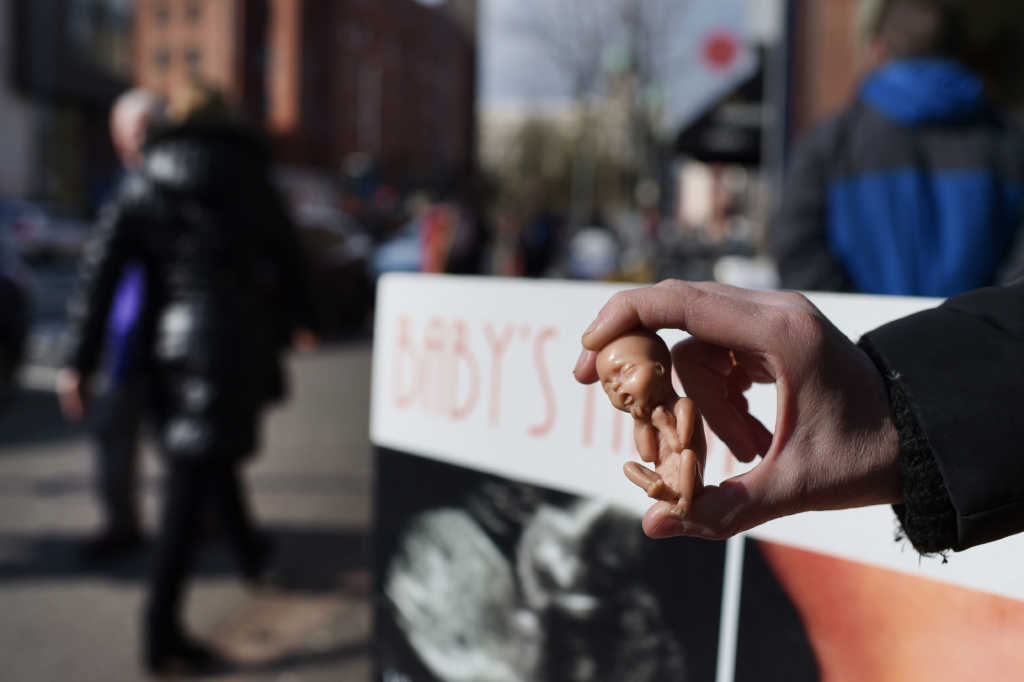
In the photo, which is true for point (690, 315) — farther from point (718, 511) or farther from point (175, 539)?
point (175, 539)

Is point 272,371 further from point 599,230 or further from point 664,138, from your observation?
point 664,138

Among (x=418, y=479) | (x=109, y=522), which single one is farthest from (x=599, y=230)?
(x=418, y=479)

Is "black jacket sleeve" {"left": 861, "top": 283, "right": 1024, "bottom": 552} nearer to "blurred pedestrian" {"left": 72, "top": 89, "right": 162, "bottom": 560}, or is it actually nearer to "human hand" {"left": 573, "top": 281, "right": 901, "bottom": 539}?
"human hand" {"left": 573, "top": 281, "right": 901, "bottom": 539}

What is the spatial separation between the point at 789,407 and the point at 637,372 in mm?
125

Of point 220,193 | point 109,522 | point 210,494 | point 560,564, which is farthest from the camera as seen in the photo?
point 109,522

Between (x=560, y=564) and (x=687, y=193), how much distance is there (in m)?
78.2

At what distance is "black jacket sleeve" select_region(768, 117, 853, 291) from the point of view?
2699mm

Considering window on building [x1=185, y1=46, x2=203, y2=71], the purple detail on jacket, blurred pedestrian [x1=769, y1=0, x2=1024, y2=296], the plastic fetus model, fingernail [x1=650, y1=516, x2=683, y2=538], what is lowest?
the purple detail on jacket

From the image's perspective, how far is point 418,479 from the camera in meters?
1.93

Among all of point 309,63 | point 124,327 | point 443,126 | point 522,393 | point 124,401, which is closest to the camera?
point 522,393

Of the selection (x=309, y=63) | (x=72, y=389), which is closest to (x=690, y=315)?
(x=72, y=389)

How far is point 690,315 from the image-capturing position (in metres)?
0.90

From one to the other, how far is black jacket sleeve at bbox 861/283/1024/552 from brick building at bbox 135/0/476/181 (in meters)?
48.2

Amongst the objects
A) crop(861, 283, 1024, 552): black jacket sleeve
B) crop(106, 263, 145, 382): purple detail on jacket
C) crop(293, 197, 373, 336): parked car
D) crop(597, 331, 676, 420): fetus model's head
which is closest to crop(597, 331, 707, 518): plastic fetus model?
crop(597, 331, 676, 420): fetus model's head
